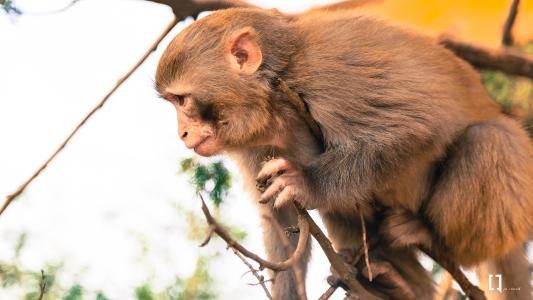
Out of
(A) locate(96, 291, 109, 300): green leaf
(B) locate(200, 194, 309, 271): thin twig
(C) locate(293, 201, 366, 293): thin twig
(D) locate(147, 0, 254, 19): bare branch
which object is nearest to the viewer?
(B) locate(200, 194, 309, 271): thin twig

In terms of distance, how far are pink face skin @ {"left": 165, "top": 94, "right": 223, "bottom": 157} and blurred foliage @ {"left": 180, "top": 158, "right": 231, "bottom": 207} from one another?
0.37 metres

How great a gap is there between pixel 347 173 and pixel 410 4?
7.35 feet

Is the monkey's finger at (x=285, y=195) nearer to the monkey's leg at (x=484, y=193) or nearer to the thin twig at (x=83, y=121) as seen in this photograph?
the monkey's leg at (x=484, y=193)

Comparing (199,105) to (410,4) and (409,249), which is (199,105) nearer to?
(409,249)

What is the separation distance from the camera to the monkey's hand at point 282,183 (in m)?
3.35

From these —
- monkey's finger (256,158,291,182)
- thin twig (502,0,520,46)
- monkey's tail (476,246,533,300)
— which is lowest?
monkey's tail (476,246,533,300)

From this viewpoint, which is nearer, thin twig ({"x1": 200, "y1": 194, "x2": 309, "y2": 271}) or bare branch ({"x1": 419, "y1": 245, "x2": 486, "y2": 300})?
thin twig ({"x1": 200, "y1": 194, "x2": 309, "y2": 271})

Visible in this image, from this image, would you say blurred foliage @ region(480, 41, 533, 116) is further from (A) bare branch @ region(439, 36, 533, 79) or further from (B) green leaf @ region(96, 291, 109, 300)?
(B) green leaf @ region(96, 291, 109, 300)

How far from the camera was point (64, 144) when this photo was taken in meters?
3.68

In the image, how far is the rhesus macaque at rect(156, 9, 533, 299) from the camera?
11.5 feet

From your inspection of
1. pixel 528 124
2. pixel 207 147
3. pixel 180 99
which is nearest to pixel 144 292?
pixel 207 147

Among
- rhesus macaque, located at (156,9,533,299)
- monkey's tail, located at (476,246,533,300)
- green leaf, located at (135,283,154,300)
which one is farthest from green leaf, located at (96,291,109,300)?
monkey's tail, located at (476,246,533,300)

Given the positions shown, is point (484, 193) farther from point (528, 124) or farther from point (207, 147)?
point (207, 147)

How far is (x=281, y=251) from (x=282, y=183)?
1.07 metres
